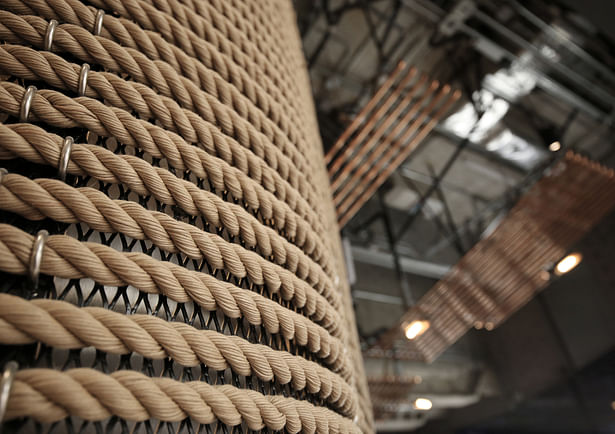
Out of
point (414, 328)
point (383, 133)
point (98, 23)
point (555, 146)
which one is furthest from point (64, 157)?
point (555, 146)

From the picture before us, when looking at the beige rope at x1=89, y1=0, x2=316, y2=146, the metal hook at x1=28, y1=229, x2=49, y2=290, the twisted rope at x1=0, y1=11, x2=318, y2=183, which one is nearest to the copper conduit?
the beige rope at x1=89, y1=0, x2=316, y2=146

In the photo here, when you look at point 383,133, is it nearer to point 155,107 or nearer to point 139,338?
point 155,107

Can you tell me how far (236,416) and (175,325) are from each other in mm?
81

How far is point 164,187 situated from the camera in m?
0.35

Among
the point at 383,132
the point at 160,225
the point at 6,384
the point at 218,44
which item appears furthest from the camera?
the point at 383,132

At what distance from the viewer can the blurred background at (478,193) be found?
309cm

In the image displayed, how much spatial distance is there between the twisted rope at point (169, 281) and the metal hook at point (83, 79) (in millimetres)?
146

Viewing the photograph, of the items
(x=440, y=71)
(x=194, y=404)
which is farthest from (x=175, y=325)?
(x=440, y=71)

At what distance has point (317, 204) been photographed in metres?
0.54

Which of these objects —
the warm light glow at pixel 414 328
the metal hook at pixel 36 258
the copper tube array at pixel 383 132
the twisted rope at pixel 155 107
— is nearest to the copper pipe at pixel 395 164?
the copper tube array at pixel 383 132

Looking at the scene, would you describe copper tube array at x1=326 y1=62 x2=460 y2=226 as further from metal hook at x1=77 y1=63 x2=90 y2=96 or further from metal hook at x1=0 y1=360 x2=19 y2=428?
metal hook at x1=0 y1=360 x2=19 y2=428

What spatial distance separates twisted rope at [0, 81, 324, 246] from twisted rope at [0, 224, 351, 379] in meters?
0.10

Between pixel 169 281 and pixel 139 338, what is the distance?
1.9 inches

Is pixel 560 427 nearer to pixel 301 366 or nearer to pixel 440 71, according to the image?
pixel 440 71
